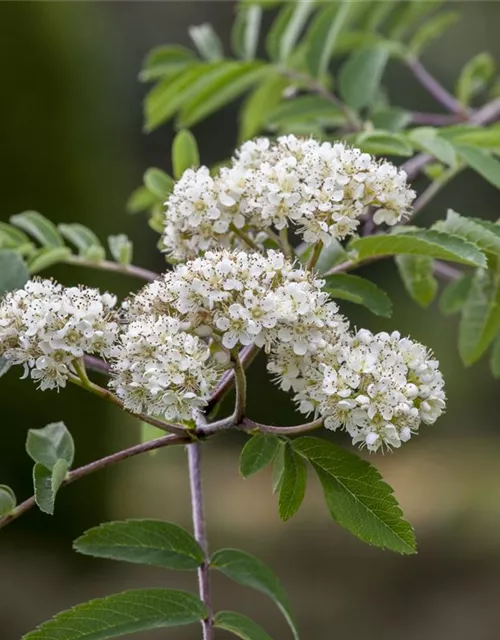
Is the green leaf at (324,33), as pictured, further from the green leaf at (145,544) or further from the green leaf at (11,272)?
the green leaf at (145,544)

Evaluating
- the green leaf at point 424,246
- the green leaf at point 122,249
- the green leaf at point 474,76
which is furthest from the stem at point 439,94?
the green leaf at point 424,246

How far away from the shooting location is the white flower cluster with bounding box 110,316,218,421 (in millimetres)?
593

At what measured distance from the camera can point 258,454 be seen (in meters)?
0.66

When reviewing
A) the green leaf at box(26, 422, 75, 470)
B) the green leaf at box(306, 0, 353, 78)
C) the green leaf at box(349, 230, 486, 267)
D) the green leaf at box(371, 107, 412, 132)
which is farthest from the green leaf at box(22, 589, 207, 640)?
the green leaf at box(306, 0, 353, 78)

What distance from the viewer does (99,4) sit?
15.5 ft

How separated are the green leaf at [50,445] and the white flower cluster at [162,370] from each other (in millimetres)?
157

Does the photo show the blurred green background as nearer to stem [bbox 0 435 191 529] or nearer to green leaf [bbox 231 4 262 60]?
green leaf [bbox 231 4 262 60]

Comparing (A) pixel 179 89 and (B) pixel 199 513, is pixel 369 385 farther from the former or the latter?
(A) pixel 179 89

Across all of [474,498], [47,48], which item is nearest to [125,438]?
[47,48]

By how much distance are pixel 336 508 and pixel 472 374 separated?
15.0ft

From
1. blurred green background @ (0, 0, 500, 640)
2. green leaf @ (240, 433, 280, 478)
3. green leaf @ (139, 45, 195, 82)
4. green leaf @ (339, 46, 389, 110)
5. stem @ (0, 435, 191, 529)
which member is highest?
green leaf @ (139, 45, 195, 82)

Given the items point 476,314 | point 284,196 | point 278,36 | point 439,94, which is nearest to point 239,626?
point 284,196

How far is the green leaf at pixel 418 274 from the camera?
93 cm

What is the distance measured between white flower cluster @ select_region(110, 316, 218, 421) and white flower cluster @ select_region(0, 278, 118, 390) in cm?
3
